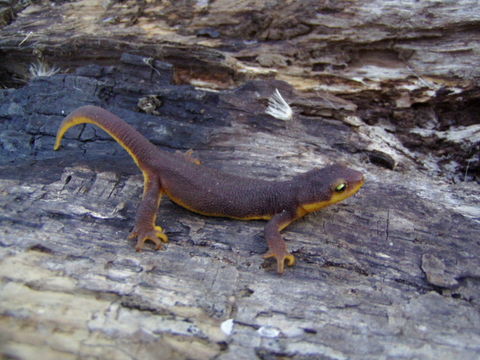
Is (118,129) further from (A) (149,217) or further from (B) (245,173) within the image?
(B) (245,173)

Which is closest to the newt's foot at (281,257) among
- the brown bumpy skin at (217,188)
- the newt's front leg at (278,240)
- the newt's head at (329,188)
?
the newt's front leg at (278,240)

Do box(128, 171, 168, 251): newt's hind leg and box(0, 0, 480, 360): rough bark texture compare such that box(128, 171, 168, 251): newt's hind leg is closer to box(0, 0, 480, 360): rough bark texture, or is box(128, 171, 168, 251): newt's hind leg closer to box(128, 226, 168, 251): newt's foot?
box(128, 226, 168, 251): newt's foot

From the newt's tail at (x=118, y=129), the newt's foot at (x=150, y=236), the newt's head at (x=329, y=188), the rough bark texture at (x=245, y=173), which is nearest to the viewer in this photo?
the rough bark texture at (x=245, y=173)

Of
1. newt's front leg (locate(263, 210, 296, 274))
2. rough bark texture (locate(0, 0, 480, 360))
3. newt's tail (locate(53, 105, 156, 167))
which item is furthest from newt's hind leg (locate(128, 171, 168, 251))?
newt's front leg (locate(263, 210, 296, 274))

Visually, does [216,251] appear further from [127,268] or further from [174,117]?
[174,117]

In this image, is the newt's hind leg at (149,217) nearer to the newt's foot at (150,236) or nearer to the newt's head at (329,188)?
the newt's foot at (150,236)

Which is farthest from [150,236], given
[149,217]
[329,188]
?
[329,188]
